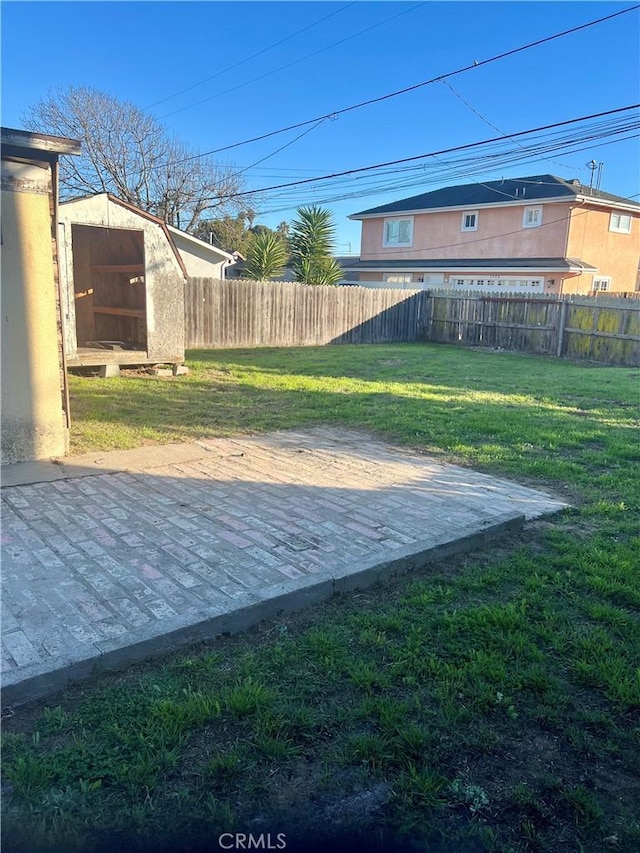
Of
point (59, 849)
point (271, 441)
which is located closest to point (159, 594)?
point (59, 849)

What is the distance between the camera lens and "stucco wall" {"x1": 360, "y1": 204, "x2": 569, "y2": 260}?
23.6 m

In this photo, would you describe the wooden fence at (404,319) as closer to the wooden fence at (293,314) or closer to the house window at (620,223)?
the wooden fence at (293,314)

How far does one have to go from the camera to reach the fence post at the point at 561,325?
51.4ft

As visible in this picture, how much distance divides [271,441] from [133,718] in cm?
425

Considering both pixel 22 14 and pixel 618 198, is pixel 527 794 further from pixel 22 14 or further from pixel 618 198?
pixel 618 198

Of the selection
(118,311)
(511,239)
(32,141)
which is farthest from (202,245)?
(32,141)

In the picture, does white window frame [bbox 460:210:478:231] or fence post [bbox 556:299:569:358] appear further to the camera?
white window frame [bbox 460:210:478:231]

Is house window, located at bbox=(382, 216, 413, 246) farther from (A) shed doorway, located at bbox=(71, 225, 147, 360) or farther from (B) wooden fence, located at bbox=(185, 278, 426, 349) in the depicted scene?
(A) shed doorway, located at bbox=(71, 225, 147, 360)

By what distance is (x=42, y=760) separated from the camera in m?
1.93

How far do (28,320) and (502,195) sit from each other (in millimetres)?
24835

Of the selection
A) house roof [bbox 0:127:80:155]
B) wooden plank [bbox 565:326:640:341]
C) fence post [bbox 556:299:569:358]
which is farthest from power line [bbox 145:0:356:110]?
house roof [bbox 0:127:80:155]

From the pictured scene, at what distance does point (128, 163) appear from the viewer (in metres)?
29.3

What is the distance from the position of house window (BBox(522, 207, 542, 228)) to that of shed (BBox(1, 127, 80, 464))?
2294 cm

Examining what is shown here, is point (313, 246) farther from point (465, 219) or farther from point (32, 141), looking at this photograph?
point (32, 141)
